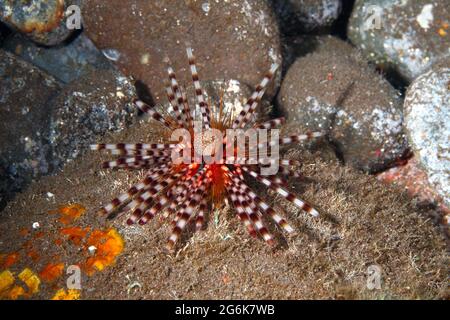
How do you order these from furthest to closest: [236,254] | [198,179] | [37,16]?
[37,16], [198,179], [236,254]

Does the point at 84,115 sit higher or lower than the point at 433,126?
higher

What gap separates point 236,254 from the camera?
13.7 feet

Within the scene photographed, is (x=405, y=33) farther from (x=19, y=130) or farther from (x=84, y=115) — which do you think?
(x=19, y=130)

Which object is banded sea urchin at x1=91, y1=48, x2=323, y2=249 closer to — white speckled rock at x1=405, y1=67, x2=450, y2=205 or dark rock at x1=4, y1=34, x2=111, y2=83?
white speckled rock at x1=405, y1=67, x2=450, y2=205

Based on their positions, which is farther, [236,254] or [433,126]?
[433,126]

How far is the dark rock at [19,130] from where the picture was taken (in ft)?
20.5

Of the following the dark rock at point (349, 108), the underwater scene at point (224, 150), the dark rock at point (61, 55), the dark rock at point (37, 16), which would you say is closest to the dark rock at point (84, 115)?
the underwater scene at point (224, 150)

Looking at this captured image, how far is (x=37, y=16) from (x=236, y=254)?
5.73 meters

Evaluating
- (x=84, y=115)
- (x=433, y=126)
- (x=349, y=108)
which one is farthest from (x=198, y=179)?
(x=433, y=126)

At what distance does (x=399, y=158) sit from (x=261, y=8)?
12.0ft

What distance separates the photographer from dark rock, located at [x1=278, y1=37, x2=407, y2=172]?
21.6ft

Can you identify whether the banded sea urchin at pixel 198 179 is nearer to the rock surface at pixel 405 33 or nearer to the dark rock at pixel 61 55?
the dark rock at pixel 61 55

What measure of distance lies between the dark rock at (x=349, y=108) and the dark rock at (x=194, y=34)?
0.81 metres

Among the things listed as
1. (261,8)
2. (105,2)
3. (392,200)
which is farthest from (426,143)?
(105,2)
